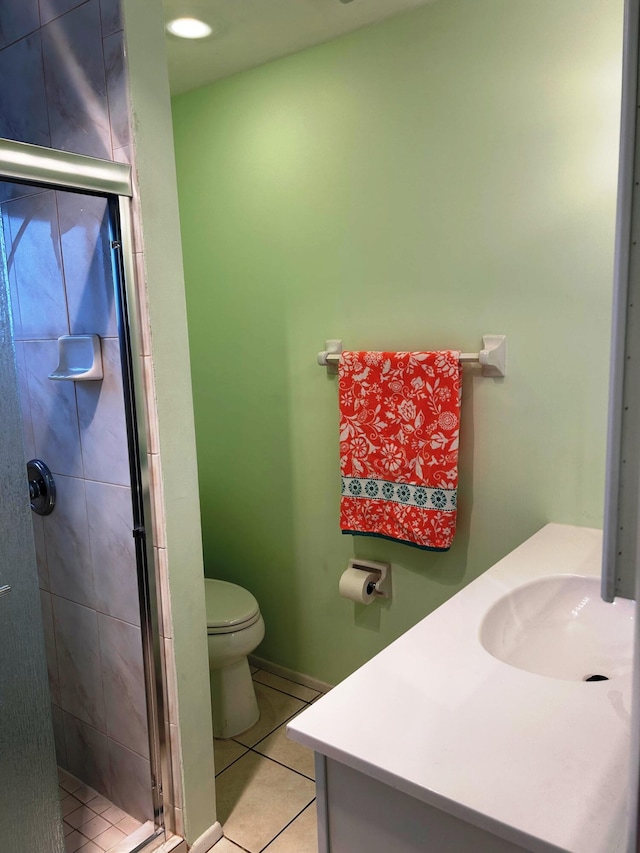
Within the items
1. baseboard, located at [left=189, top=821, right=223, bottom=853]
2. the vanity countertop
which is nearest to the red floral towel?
the vanity countertop

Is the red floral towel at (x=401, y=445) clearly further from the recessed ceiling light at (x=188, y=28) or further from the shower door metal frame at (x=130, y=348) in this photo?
the recessed ceiling light at (x=188, y=28)

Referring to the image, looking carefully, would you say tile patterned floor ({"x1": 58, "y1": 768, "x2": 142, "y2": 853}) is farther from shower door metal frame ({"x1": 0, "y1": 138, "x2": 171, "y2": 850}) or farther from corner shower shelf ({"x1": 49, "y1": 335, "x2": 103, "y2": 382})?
corner shower shelf ({"x1": 49, "y1": 335, "x2": 103, "y2": 382})

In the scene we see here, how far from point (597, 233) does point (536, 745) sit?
51.5 inches

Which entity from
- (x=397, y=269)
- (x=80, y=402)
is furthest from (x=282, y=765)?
(x=397, y=269)

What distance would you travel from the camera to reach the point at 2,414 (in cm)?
133

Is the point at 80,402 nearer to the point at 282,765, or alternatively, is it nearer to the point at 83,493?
the point at 83,493

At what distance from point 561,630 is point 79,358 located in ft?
4.45

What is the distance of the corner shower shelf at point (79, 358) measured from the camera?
167 cm

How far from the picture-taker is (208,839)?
1834 mm

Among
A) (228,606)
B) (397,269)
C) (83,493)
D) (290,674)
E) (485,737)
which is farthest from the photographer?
(290,674)

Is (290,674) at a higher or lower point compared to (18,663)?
lower

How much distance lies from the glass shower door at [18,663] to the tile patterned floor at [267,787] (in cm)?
65

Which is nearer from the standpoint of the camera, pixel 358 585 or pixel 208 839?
pixel 208 839

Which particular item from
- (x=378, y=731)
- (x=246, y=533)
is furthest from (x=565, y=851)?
(x=246, y=533)
